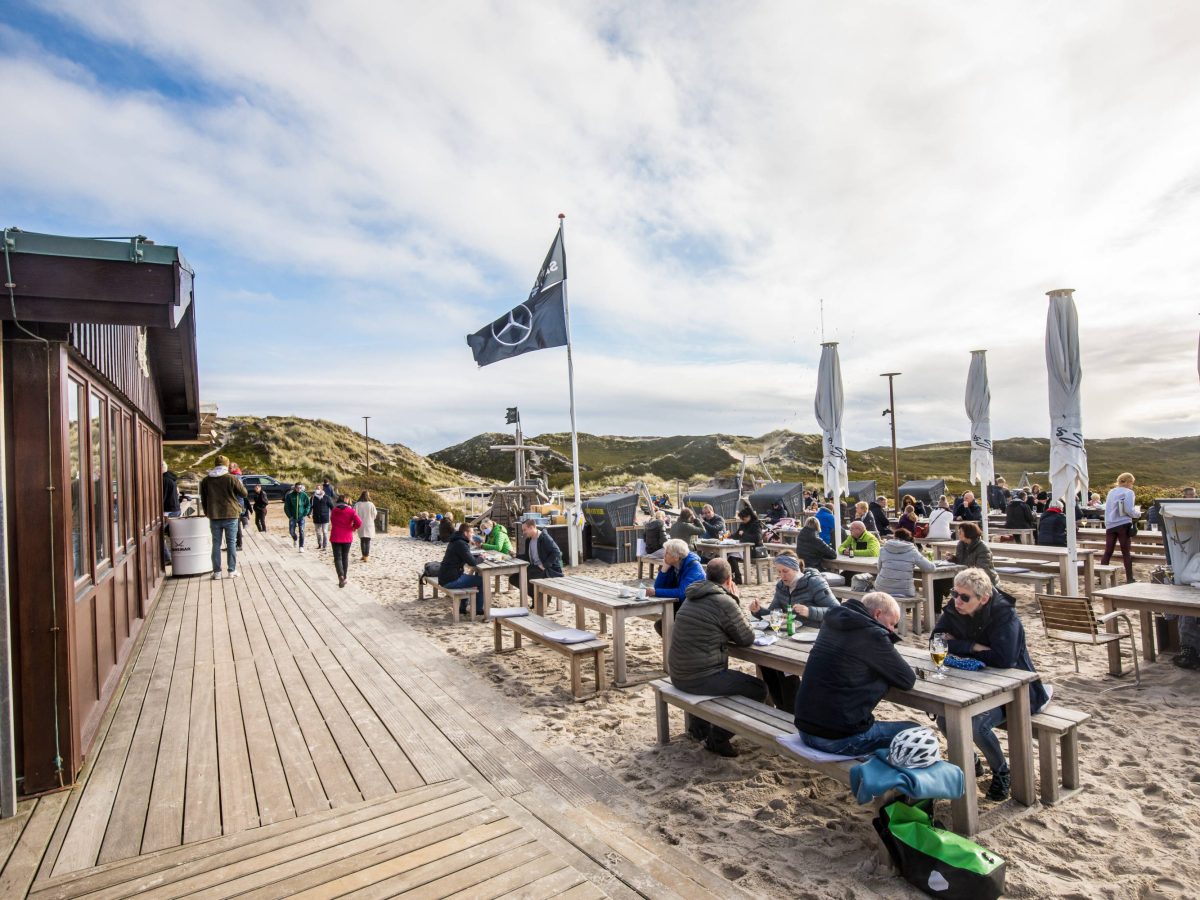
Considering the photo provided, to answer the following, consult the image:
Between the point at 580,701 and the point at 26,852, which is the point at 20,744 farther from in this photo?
the point at 580,701

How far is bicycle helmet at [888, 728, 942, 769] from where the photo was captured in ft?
9.84

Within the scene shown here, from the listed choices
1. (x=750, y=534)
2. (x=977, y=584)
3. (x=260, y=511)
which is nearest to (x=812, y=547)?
(x=750, y=534)

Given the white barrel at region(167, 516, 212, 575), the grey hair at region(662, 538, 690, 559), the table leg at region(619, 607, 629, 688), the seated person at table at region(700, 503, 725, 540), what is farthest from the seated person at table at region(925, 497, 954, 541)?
the white barrel at region(167, 516, 212, 575)

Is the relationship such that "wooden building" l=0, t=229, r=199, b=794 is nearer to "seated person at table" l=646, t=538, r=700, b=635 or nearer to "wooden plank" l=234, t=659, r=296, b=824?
"wooden plank" l=234, t=659, r=296, b=824

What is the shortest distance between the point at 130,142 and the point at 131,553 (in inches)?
166

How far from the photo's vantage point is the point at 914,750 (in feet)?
9.86

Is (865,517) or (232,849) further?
(865,517)

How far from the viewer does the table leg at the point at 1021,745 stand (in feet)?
11.8

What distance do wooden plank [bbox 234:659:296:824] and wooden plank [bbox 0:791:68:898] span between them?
915mm

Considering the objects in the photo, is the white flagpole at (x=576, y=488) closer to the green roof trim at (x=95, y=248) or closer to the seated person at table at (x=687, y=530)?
the seated person at table at (x=687, y=530)

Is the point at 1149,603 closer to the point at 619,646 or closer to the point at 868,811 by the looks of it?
the point at 868,811

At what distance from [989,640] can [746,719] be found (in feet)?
4.91

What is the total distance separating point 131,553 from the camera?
727cm

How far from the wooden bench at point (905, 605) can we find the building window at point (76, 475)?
21.5ft
